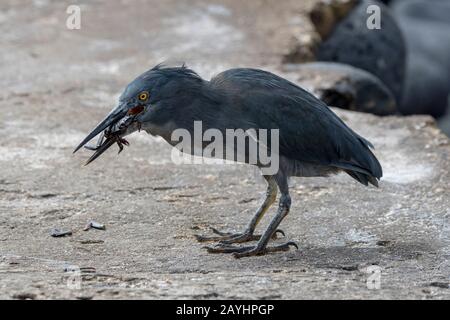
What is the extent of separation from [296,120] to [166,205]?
124cm

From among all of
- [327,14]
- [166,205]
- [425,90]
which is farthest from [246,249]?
[425,90]

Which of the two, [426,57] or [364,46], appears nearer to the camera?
[364,46]

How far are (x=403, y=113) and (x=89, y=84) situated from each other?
15.7 feet

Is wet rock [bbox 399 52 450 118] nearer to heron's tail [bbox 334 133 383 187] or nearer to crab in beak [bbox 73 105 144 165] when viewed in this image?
heron's tail [bbox 334 133 383 187]

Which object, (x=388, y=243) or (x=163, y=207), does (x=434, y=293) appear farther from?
(x=163, y=207)

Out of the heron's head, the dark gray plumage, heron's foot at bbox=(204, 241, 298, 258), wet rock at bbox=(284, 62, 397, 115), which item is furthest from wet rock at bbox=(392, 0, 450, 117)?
the heron's head

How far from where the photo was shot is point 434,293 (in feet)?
15.6

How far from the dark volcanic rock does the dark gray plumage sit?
5073 millimetres

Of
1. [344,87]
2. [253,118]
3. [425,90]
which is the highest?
[253,118]

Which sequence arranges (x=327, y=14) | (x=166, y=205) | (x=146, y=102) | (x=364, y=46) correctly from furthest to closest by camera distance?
(x=327, y=14), (x=364, y=46), (x=166, y=205), (x=146, y=102)

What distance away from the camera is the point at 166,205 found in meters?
6.32

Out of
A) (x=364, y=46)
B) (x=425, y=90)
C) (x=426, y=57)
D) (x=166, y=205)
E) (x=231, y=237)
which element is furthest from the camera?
(x=426, y=57)

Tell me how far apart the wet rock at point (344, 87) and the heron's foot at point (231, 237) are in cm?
307

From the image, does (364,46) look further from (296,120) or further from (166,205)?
(296,120)
